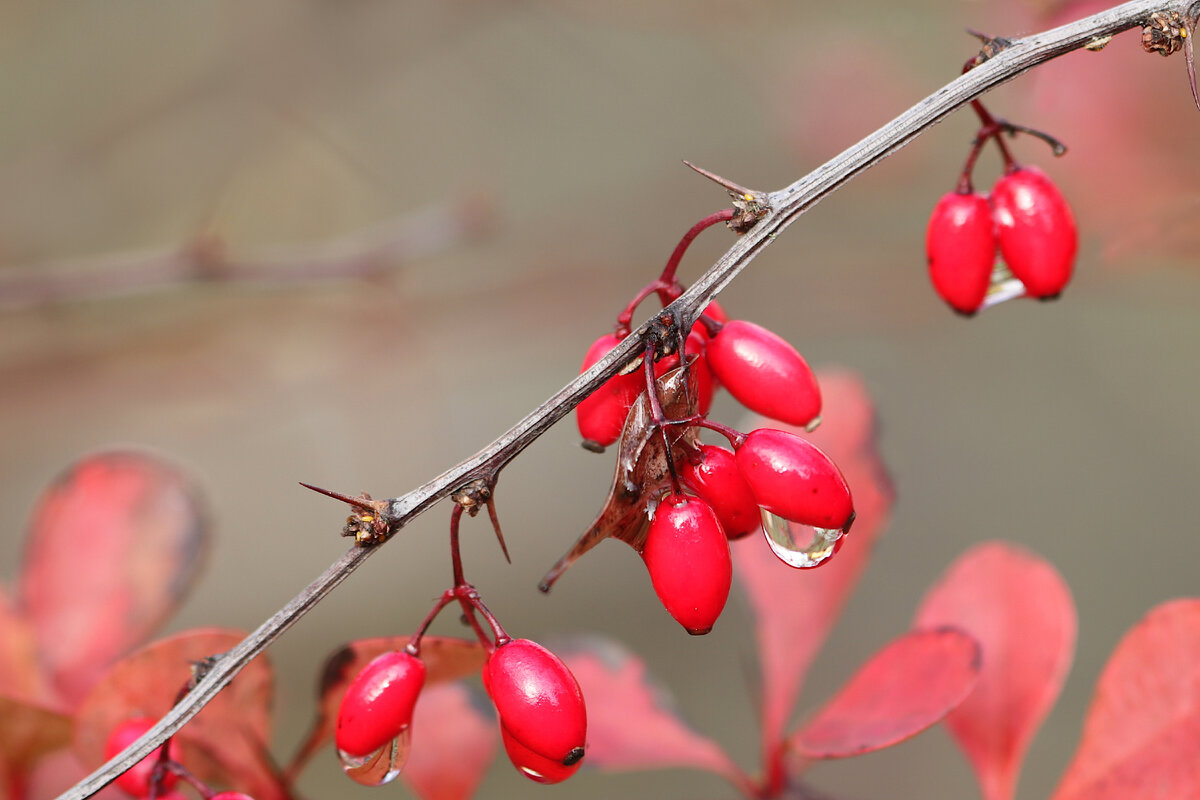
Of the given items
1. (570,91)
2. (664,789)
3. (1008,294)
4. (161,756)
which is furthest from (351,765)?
(570,91)

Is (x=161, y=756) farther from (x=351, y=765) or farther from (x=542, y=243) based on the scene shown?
(x=542, y=243)

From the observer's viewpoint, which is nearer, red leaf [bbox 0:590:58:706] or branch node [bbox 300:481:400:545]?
branch node [bbox 300:481:400:545]

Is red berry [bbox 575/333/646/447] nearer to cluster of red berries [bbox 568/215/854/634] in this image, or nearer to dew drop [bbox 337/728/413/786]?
cluster of red berries [bbox 568/215/854/634]

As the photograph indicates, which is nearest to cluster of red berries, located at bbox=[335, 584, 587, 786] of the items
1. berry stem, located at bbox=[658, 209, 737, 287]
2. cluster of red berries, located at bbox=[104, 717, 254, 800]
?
cluster of red berries, located at bbox=[104, 717, 254, 800]

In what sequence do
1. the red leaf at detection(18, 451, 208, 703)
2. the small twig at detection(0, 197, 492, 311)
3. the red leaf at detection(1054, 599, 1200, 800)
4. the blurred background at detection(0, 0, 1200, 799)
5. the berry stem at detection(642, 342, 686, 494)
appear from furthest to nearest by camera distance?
the blurred background at detection(0, 0, 1200, 799) < the small twig at detection(0, 197, 492, 311) < the red leaf at detection(18, 451, 208, 703) < the red leaf at detection(1054, 599, 1200, 800) < the berry stem at detection(642, 342, 686, 494)

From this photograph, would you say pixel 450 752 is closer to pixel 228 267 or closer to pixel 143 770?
pixel 143 770

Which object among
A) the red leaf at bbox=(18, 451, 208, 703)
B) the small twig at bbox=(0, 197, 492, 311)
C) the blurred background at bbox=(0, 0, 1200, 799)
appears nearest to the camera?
the red leaf at bbox=(18, 451, 208, 703)

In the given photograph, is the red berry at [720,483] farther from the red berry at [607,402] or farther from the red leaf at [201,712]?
the red leaf at [201,712]
